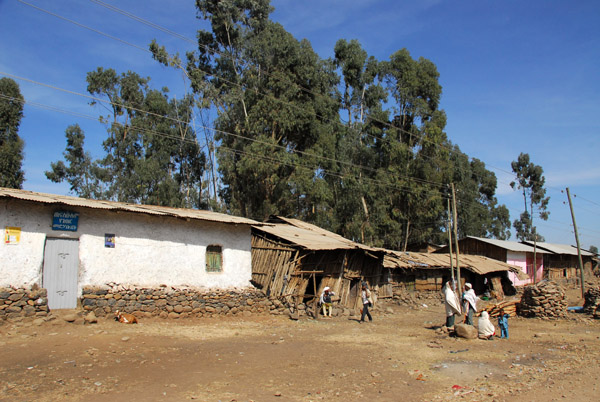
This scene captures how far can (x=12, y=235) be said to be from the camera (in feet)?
37.0

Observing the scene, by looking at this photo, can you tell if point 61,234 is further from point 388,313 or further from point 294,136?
point 294,136

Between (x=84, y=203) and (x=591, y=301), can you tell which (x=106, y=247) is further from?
(x=591, y=301)

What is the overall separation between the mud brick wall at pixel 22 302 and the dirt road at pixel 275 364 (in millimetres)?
320

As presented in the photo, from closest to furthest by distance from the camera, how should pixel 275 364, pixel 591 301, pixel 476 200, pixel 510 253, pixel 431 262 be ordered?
pixel 275 364 → pixel 591 301 → pixel 431 262 → pixel 510 253 → pixel 476 200

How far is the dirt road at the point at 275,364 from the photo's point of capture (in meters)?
7.36

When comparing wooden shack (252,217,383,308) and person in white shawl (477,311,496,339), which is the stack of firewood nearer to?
person in white shawl (477,311,496,339)

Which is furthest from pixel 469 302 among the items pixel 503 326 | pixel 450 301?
pixel 503 326

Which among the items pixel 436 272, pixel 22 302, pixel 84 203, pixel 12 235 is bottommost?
pixel 22 302

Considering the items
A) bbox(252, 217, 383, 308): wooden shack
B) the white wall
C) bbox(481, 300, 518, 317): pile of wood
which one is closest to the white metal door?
the white wall

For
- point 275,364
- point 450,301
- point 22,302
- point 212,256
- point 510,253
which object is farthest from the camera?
point 510,253

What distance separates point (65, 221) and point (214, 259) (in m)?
5.22

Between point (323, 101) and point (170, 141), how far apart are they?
13400 mm

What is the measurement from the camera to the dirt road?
7359mm

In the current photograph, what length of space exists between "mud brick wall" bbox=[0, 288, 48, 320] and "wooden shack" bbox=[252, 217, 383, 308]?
295 inches
